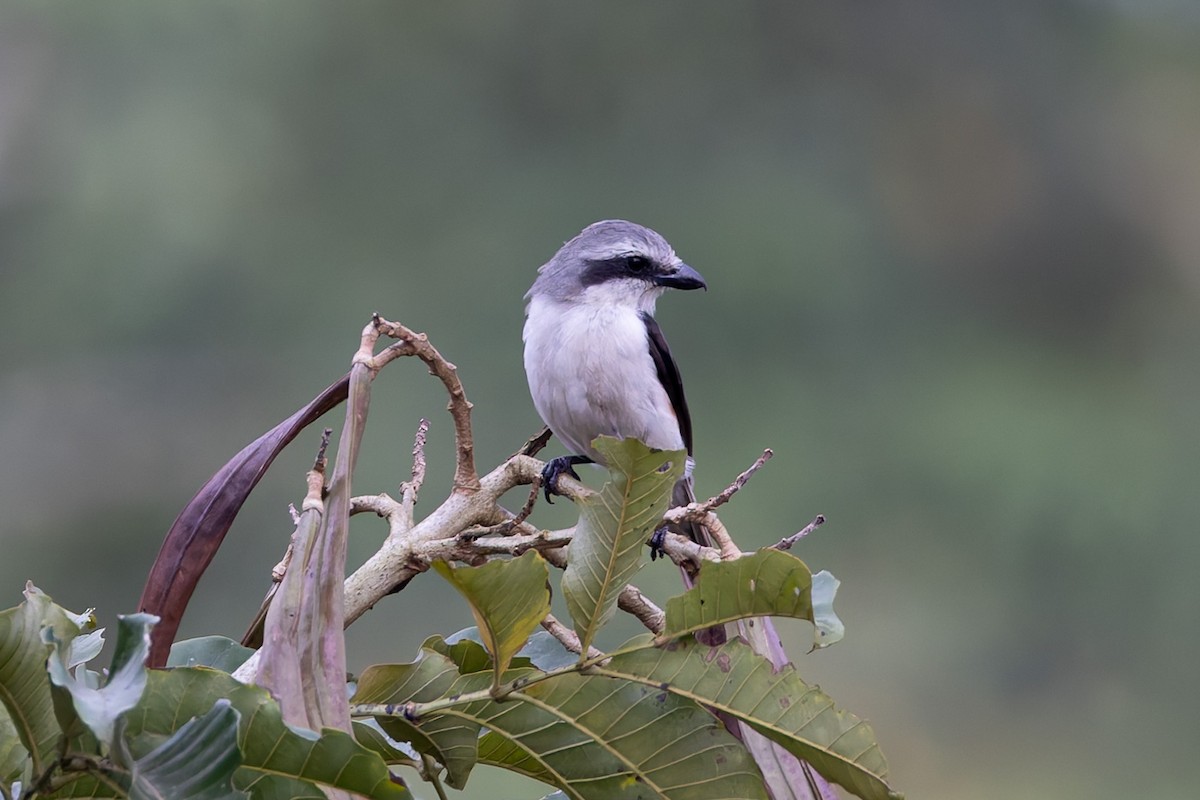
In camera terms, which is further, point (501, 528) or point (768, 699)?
point (501, 528)

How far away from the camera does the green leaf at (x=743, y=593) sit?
117 centimetres

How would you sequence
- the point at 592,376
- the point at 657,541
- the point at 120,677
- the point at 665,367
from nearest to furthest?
the point at 120,677 → the point at 657,541 → the point at 592,376 → the point at 665,367

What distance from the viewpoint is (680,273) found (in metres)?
3.44

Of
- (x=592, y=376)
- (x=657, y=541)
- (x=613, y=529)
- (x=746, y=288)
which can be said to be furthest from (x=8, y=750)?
(x=746, y=288)

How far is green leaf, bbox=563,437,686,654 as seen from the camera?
1.21m

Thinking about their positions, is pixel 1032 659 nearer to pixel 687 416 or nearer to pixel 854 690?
pixel 854 690

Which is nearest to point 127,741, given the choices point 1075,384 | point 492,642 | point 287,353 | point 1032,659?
point 492,642

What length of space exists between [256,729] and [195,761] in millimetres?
109

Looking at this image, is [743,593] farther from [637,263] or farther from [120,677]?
[637,263]

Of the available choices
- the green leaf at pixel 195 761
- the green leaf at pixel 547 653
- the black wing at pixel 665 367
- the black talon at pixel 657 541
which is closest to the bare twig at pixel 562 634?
the green leaf at pixel 547 653

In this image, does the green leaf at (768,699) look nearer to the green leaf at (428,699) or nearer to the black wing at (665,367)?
the green leaf at (428,699)

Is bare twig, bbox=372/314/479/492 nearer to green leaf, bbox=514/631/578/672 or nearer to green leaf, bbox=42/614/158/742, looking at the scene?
green leaf, bbox=514/631/578/672

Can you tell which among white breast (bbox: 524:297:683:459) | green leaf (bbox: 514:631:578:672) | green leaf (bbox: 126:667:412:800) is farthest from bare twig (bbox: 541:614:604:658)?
white breast (bbox: 524:297:683:459)

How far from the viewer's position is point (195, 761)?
92 centimetres
